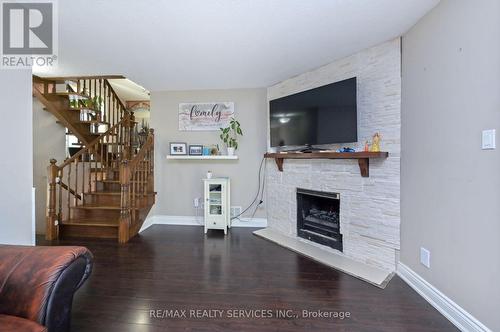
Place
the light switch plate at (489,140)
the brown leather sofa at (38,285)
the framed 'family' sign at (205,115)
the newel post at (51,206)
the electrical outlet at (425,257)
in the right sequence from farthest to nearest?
1. the framed 'family' sign at (205,115)
2. the newel post at (51,206)
3. the electrical outlet at (425,257)
4. the light switch plate at (489,140)
5. the brown leather sofa at (38,285)

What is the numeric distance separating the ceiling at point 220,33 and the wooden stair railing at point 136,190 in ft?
3.99

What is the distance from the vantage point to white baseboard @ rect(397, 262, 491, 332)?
1.59 metres

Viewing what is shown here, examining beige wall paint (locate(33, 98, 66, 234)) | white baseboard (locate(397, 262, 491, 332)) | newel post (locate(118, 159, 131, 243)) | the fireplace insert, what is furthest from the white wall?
white baseboard (locate(397, 262, 491, 332))

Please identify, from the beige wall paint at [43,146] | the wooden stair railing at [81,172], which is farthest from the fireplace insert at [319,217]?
the beige wall paint at [43,146]

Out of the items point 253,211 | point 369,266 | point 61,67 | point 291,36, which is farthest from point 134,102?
point 369,266

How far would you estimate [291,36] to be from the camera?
239 cm

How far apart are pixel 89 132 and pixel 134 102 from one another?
2725mm

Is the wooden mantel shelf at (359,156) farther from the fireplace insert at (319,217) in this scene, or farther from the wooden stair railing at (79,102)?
the wooden stair railing at (79,102)

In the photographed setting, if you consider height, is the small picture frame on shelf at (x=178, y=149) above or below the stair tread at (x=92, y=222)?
above

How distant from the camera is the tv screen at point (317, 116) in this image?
2666 mm

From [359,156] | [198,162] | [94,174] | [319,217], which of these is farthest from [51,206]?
[359,156]

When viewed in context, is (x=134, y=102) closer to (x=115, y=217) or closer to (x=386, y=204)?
(x=115, y=217)

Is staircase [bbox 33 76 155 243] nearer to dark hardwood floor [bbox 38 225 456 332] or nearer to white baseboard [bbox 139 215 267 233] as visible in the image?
white baseboard [bbox 139 215 267 233]

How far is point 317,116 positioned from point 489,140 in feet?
Result: 5.49
